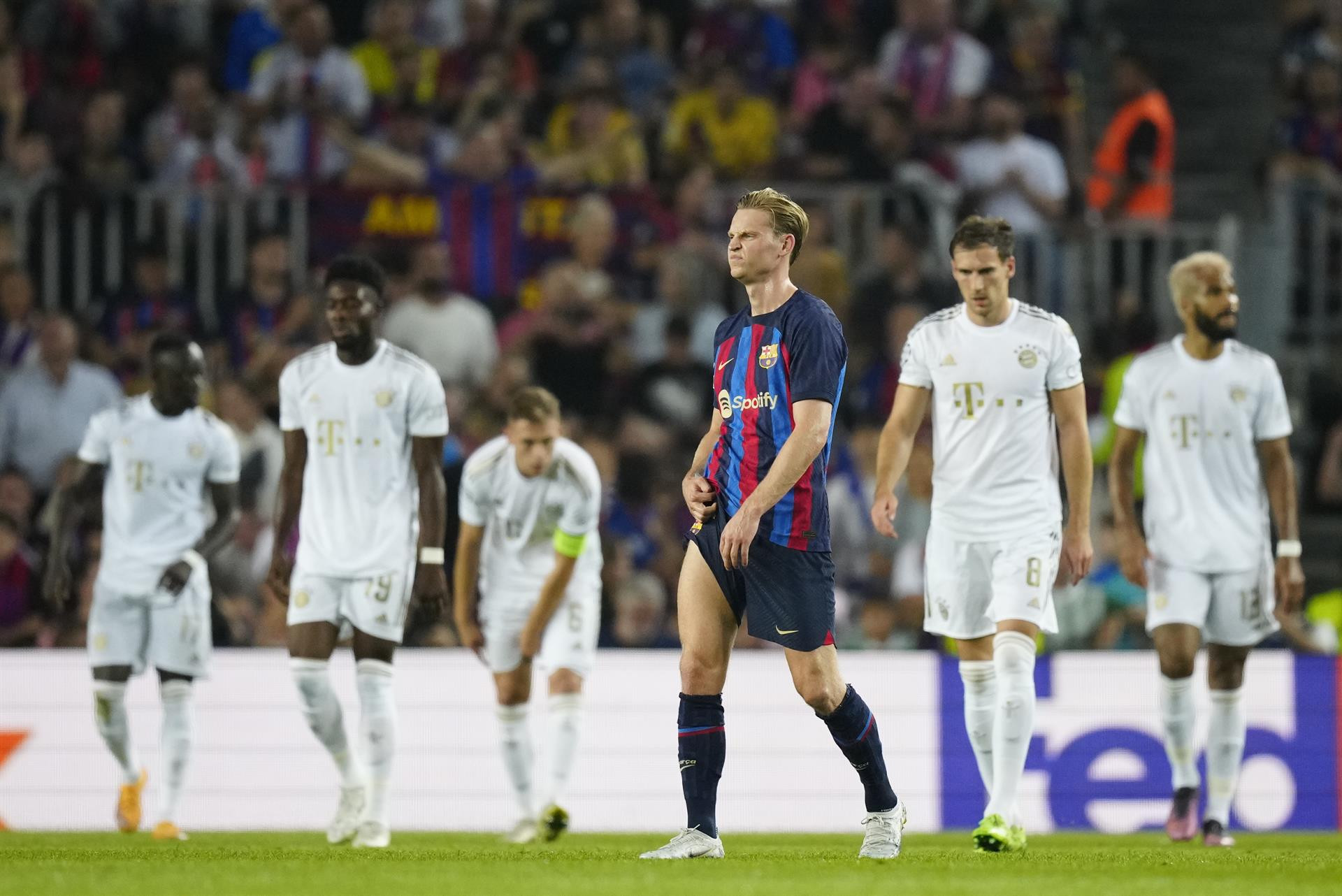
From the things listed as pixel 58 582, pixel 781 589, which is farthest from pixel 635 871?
pixel 58 582

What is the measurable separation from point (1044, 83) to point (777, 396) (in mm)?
10636

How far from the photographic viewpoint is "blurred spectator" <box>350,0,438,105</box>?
1709 cm

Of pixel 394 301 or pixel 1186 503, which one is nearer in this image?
pixel 1186 503

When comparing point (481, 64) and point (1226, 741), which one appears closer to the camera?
point (1226, 741)

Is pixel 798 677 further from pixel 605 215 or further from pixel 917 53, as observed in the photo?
pixel 917 53

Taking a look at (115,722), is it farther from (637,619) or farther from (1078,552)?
(1078,552)

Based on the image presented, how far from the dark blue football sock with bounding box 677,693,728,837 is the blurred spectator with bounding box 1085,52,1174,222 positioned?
1005 cm

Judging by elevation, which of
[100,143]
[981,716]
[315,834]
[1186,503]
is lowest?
[315,834]

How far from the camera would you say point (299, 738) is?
40.7ft

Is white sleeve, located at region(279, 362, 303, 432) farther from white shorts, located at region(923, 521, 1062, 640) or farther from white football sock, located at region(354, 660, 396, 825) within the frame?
white shorts, located at region(923, 521, 1062, 640)

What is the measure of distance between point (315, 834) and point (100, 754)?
164 centimetres

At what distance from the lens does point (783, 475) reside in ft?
24.1

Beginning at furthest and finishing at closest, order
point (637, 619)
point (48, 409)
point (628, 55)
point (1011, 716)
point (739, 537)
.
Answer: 1. point (628, 55)
2. point (48, 409)
3. point (637, 619)
4. point (1011, 716)
5. point (739, 537)

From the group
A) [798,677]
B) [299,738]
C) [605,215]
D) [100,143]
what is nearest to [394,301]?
[605,215]
